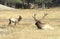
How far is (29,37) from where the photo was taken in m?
14.9

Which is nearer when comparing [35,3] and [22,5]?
[22,5]

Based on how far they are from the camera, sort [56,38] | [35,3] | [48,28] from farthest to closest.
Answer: [35,3]
[48,28]
[56,38]

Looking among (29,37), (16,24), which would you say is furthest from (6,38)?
(16,24)

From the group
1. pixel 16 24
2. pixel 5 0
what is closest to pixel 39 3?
pixel 5 0

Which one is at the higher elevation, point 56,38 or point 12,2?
point 56,38

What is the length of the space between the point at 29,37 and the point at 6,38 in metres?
1.33

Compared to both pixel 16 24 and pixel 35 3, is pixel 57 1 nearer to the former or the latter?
pixel 35 3

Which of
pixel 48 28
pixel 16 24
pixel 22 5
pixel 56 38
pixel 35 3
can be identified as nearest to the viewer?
pixel 56 38

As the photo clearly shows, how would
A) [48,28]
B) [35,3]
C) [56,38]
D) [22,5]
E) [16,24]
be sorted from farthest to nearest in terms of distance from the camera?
1. [35,3]
2. [22,5]
3. [16,24]
4. [48,28]
5. [56,38]

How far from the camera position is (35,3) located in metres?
79.2

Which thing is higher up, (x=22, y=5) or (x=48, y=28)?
(x=48, y=28)

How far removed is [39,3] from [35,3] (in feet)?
13.6

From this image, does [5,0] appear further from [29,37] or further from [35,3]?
[29,37]

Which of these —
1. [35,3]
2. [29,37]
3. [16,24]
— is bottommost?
[35,3]
